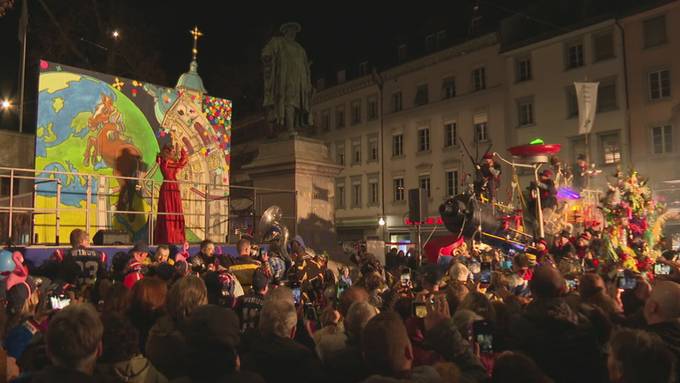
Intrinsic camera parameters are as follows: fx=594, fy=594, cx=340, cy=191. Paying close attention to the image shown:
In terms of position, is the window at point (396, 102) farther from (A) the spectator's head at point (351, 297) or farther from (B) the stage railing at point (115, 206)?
(A) the spectator's head at point (351, 297)

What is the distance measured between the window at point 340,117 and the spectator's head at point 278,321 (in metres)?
42.3

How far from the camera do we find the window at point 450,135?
3828cm

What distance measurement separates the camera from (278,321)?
3660mm

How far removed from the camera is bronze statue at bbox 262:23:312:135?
42.5 feet

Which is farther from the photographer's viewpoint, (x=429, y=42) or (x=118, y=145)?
(x=429, y=42)

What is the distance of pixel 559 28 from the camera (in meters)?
32.5

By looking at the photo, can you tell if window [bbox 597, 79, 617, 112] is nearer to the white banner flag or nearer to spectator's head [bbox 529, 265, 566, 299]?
the white banner flag

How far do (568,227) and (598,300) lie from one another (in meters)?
9.92

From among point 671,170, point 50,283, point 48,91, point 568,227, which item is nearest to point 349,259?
point 568,227

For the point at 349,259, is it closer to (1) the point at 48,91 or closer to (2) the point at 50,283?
(2) the point at 50,283

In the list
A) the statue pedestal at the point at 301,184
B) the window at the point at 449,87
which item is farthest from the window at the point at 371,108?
the statue pedestal at the point at 301,184

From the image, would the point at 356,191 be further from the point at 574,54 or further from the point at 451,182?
the point at 574,54

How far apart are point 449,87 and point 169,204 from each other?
28364 mm

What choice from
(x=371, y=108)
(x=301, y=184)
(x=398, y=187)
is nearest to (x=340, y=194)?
(x=398, y=187)
